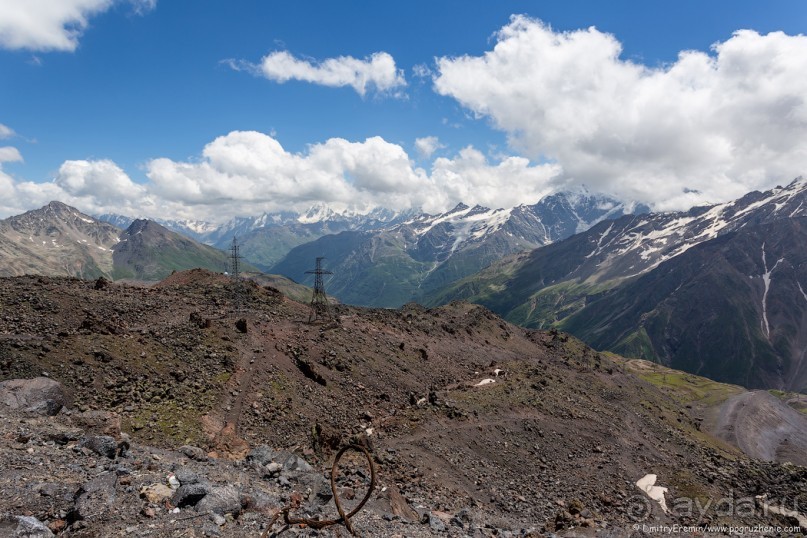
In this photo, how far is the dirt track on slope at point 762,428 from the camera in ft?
375

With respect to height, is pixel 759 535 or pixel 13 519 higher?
pixel 13 519

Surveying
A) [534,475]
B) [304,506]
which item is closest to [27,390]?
[304,506]

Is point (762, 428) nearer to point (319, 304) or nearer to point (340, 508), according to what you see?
point (319, 304)

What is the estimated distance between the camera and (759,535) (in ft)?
111

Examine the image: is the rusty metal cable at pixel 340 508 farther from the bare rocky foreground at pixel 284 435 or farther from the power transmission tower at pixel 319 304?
the power transmission tower at pixel 319 304

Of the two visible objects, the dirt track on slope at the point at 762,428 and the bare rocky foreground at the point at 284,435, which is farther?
the dirt track on slope at the point at 762,428

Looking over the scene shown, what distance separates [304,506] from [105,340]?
29253 millimetres

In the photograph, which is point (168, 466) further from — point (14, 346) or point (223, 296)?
point (223, 296)

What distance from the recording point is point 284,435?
3828cm

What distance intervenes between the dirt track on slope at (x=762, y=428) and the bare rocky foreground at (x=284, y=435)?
6669 cm

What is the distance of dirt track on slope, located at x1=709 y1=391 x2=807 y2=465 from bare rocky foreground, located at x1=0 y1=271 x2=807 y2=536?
66686mm

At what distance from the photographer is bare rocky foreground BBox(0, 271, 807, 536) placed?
19219mm

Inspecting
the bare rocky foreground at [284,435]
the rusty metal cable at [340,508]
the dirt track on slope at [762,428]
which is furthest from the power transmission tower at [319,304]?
the dirt track on slope at [762,428]

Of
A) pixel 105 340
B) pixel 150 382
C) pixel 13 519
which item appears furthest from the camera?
pixel 105 340
